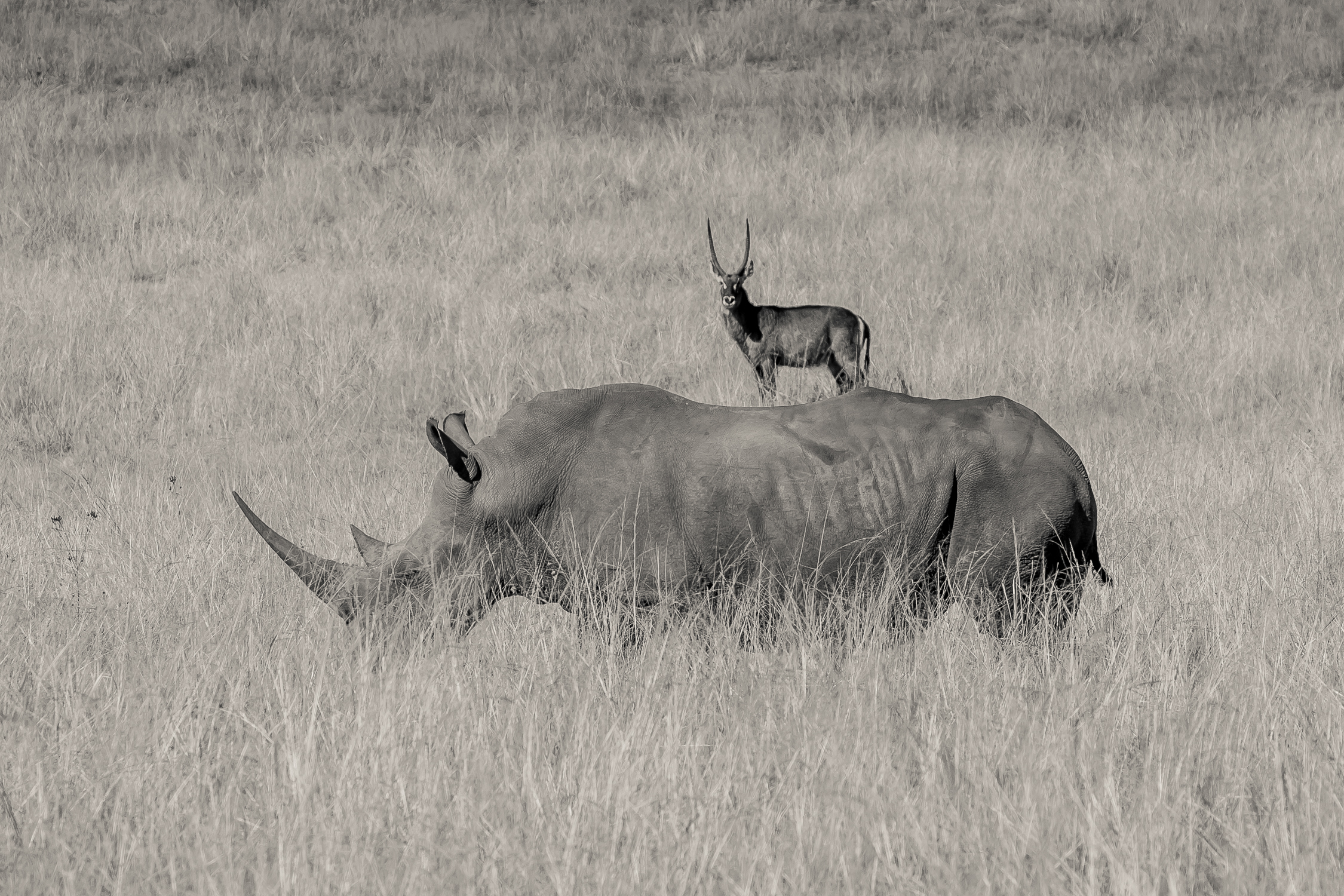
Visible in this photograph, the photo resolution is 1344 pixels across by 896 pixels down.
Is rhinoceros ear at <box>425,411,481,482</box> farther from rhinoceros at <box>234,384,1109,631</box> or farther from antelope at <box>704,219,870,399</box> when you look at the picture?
antelope at <box>704,219,870,399</box>

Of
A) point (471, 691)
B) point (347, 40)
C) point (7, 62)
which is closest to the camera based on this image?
point (471, 691)

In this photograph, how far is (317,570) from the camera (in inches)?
156

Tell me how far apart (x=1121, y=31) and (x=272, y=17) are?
10.0 m

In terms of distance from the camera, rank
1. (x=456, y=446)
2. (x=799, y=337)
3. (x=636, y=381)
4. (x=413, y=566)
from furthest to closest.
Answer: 1. (x=799, y=337)
2. (x=636, y=381)
3. (x=413, y=566)
4. (x=456, y=446)

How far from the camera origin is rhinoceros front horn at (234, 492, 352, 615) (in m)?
3.90

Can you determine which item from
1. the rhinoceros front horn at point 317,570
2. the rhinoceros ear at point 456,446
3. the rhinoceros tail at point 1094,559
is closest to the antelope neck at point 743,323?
the rhinoceros ear at point 456,446

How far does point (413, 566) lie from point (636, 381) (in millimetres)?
5163

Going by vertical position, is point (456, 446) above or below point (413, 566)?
above

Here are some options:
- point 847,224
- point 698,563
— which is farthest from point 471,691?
point 847,224

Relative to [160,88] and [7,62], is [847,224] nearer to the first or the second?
[160,88]

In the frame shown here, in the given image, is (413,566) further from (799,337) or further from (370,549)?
(799,337)

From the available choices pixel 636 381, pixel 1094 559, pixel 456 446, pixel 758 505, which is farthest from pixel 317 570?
pixel 636 381

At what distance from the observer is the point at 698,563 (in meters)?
3.98

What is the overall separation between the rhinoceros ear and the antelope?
5.22 meters
